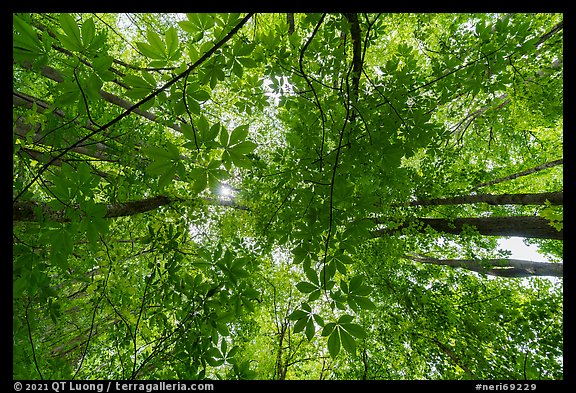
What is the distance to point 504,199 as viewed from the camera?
3633 mm

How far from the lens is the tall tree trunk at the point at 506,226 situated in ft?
10.1

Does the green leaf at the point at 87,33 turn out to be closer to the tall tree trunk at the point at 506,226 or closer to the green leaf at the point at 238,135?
the green leaf at the point at 238,135

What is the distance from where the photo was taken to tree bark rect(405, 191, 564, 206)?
285 centimetres

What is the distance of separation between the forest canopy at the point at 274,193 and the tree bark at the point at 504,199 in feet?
Result: 0.08

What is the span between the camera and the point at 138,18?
3.71 meters

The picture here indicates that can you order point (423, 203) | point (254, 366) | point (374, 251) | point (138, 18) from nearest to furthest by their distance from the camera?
point (138, 18)
point (374, 251)
point (423, 203)
point (254, 366)

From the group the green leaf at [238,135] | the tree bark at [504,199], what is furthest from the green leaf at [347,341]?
the tree bark at [504,199]

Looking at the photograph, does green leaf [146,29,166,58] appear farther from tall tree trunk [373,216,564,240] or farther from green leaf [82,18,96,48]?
tall tree trunk [373,216,564,240]

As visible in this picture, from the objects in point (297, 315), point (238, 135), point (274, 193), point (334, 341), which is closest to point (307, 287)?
point (297, 315)

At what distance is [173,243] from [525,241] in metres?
7.38

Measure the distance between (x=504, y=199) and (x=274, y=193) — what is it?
123 inches
